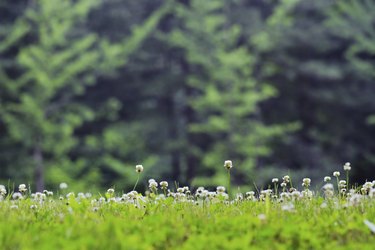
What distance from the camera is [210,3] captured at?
21797 millimetres

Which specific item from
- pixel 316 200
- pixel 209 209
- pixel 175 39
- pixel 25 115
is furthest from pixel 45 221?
pixel 175 39

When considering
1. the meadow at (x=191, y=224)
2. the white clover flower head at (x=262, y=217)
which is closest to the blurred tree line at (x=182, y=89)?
the meadow at (x=191, y=224)

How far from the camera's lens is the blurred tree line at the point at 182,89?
2048 centimetres

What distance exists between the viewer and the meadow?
10.1 feet

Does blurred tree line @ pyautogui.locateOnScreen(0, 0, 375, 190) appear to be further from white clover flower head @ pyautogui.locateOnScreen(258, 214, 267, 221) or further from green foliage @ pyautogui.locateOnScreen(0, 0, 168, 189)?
white clover flower head @ pyautogui.locateOnScreen(258, 214, 267, 221)

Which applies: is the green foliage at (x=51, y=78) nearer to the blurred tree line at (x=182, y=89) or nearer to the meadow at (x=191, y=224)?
the blurred tree line at (x=182, y=89)

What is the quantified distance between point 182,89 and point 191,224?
69.9 feet

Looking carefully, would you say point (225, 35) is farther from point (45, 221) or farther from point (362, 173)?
point (45, 221)

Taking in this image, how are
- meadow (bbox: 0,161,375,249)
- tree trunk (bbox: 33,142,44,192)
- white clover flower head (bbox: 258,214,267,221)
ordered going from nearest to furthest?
meadow (bbox: 0,161,375,249) → white clover flower head (bbox: 258,214,267,221) → tree trunk (bbox: 33,142,44,192)

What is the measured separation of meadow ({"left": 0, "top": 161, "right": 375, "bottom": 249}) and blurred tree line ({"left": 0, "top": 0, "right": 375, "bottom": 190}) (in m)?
15.6

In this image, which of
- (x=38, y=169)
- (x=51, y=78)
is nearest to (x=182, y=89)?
(x=51, y=78)

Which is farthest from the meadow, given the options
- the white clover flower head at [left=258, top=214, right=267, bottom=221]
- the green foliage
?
the green foliage

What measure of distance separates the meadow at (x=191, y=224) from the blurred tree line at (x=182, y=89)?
613 inches

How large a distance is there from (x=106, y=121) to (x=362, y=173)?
10171 mm
